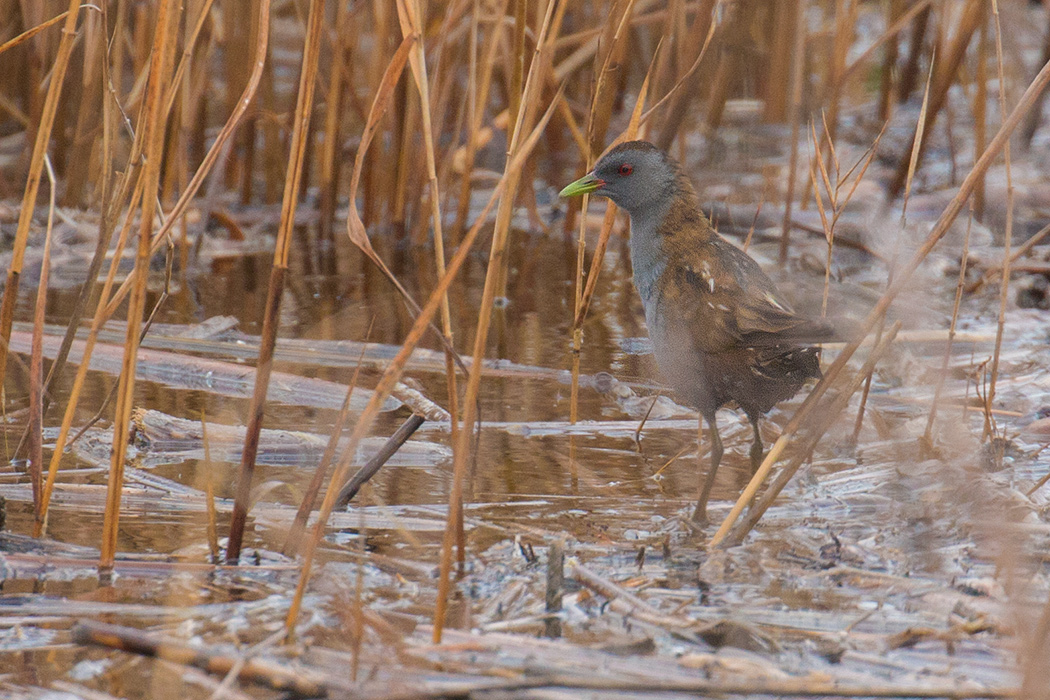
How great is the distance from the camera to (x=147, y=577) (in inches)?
86.4

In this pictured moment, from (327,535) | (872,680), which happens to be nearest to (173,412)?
(327,535)

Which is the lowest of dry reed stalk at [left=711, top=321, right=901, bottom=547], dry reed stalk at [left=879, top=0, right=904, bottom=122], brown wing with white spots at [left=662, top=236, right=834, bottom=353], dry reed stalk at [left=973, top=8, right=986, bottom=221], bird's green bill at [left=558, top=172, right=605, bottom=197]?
dry reed stalk at [left=711, top=321, right=901, bottom=547]

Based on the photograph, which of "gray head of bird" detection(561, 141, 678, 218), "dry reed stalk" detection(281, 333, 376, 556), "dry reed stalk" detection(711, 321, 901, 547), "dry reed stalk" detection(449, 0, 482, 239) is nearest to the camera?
"dry reed stalk" detection(281, 333, 376, 556)

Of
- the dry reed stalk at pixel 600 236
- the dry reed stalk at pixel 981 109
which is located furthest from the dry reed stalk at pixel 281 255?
the dry reed stalk at pixel 981 109

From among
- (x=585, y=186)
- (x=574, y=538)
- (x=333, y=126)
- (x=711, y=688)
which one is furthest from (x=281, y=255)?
(x=333, y=126)

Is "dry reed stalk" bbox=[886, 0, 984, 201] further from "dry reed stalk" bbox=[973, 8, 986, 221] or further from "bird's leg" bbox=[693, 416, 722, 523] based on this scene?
"bird's leg" bbox=[693, 416, 722, 523]

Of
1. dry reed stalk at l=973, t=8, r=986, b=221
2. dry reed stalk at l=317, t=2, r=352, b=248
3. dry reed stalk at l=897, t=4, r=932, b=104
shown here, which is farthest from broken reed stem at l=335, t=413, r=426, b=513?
dry reed stalk at l=897, t=4, r=932, b=104

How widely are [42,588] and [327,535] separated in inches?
21.5

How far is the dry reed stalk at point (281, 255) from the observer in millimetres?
1990

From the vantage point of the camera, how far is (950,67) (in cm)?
473

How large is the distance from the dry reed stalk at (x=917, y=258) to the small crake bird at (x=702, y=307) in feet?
0.40

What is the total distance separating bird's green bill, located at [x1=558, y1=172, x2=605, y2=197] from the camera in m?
3.15

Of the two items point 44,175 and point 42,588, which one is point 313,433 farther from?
point 44,175

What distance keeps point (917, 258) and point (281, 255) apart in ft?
3.62
